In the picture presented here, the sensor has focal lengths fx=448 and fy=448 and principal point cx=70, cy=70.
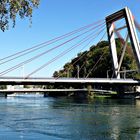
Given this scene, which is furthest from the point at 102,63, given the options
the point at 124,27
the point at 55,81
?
the point at 55,81

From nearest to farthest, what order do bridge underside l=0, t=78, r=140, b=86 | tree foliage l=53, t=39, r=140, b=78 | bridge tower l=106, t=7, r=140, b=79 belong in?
A: bridge tower l=106, t=7, r=140, b=79 < bridge underside l=0, t=78, r=140, b=86 < tree foliage l=53, t=39, r=140, b=78

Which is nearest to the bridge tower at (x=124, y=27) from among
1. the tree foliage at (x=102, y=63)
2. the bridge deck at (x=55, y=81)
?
the bridge deck at (x=55, y=81)

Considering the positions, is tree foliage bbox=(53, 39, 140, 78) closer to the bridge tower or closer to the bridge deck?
the bridge tower

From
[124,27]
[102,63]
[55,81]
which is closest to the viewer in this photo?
[55,81]

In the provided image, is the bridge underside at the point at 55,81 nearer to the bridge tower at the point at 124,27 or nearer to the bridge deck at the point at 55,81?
the bridge deck at the point at 55,81

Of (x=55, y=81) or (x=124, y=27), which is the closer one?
(x=55, y=81)

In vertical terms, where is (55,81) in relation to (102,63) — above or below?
below

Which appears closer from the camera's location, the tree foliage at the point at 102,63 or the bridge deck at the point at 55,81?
the bridge deck at the point at 55,81

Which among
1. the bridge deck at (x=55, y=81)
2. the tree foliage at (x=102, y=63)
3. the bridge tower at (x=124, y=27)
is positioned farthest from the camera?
the tree foliage at (x=102, y=63)

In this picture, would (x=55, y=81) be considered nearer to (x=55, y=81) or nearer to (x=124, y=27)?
(x=55, y=81)

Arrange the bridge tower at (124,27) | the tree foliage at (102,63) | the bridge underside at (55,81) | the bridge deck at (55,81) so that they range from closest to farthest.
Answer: the bridge tower at (124,27), the bridge deck at (55,81), the bridge underside at (55,81), the tree foliage at (102,63)

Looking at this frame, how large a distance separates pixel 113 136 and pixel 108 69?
323ft

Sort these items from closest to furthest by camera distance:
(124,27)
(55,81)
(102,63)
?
(55,81) < (124,27) < (102,63)

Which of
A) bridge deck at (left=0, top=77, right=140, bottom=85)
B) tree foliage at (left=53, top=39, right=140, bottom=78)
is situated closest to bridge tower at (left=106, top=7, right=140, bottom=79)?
bridge deck at (left=0, top=77, right=140, bottom=85)
